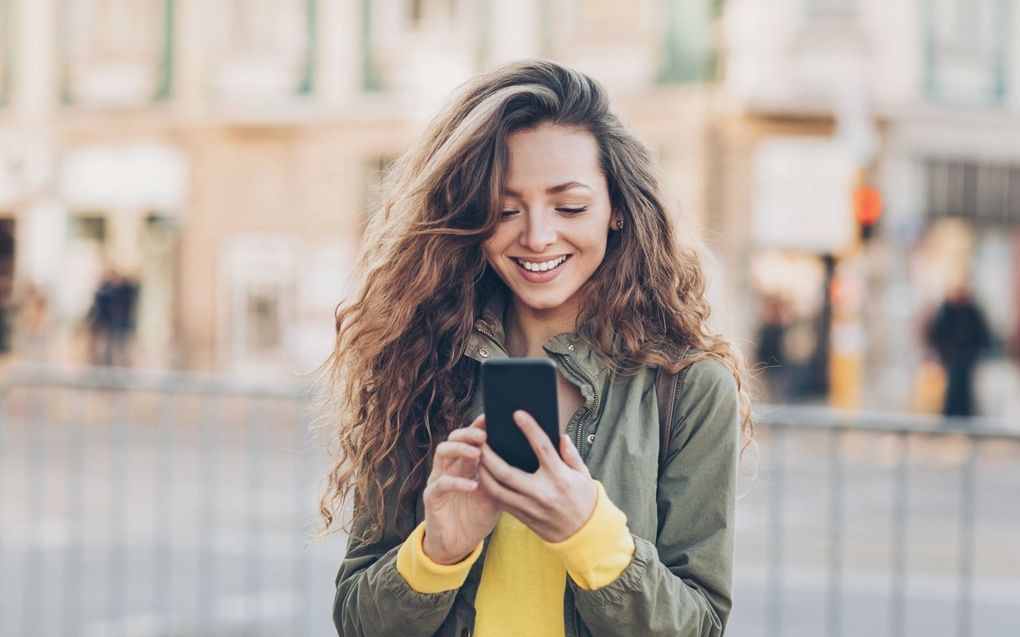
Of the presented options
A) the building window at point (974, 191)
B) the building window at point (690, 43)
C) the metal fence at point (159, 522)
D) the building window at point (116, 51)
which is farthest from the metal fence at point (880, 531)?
the building window at point (116, 51)

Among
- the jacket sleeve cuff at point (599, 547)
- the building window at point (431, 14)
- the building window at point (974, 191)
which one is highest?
the building window at point (431, 14)

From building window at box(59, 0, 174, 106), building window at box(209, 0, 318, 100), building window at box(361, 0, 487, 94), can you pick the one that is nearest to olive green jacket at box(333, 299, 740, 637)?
building window at box(361, 0, 487, 94)

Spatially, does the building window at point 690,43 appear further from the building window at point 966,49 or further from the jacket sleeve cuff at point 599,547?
the jacket sleeve cuff at point 599,547

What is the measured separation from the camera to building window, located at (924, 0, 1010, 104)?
20.5 metres

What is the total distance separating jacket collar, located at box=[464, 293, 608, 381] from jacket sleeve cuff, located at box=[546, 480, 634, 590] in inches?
9.8

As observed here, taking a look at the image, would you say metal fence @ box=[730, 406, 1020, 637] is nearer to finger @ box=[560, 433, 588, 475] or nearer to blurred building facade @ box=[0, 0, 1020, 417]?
finger @ box=[560, 433, 588, 475]

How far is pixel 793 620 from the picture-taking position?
292 inches

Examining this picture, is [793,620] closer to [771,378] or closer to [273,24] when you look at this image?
[771,378]

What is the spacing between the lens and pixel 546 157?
222cm

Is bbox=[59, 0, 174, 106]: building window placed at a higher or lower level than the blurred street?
higher

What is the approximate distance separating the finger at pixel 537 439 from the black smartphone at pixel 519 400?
0.02 metres

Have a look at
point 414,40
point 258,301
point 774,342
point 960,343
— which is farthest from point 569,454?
point 258,301

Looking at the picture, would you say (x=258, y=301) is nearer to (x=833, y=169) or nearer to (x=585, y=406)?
(x=833, y=169)

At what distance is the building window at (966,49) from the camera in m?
20.5
